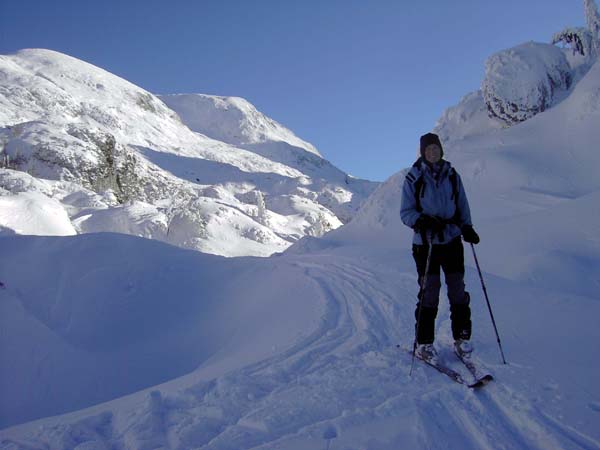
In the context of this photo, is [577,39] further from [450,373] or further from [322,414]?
[322,414]

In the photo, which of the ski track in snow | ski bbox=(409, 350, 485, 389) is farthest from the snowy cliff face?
ski bbox=(409, 350, 485, 389)

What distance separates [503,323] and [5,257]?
9050 millimetres

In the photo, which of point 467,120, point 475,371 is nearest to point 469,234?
point 475,371

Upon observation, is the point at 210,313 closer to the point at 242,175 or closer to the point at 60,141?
the point at 60,141

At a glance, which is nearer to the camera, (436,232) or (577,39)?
(436,232)

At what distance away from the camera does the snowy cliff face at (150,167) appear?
119ft

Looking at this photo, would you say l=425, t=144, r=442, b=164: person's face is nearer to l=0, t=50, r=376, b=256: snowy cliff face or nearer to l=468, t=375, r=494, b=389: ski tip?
l=468, t=375, r=494, b=389: ski tip

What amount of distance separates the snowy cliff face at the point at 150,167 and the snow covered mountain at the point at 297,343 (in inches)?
531

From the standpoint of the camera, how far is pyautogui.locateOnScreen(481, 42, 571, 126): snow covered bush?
18.1m

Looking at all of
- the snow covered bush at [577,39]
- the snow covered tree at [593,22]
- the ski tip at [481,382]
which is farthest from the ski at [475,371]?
the snow covered bush at [577,39]

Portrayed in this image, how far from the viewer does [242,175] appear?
117 metres

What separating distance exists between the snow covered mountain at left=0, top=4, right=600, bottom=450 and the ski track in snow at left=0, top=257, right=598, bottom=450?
1 centimetres

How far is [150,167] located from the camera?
85.9 metres

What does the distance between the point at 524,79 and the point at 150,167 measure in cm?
8107
